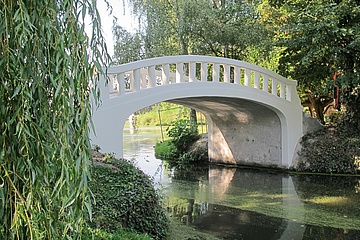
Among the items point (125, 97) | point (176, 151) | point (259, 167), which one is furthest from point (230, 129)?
point (125, 97)

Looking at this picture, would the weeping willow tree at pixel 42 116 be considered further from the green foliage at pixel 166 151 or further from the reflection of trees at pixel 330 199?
the green foliage at pixel 166 151

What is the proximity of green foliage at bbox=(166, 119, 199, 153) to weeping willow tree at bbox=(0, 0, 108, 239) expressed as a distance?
33.6 ft

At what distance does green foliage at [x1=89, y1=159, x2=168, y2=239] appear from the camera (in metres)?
3.89

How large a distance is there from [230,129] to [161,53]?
2920 millimetres

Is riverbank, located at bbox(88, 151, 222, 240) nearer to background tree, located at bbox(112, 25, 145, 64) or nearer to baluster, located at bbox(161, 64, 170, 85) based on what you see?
baluster, located at bbox(161, 64, 170, 85)

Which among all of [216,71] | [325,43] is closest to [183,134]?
[216,71]

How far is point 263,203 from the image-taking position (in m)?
6.56

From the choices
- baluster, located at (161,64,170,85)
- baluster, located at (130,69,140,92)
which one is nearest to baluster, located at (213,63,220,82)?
baluster, located at (161,64,170,85)

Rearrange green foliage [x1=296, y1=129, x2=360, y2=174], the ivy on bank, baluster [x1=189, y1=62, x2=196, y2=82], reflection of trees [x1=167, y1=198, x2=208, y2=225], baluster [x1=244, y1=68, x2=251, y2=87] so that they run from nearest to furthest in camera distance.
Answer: reflection of trees [x1=167, y1=198, x2=208, y2=225]
baluster [x1=189, y1=62, x2=196, y2=82]
baluster [x1=244, y1=68, x2=251, y2=87]
green foliage [x1=296, y1=129, x2=360, y2=174]
the ivy on bank

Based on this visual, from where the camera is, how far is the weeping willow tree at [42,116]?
1512 mm

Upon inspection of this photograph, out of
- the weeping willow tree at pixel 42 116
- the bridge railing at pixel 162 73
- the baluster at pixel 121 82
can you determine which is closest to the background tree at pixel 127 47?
the bridge railing at pixel 162 73

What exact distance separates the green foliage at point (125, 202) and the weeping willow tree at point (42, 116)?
218 cm

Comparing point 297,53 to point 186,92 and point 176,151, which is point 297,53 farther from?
point 176,151

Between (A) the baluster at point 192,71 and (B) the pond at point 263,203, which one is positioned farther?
(A) the baluster at point 192,71
